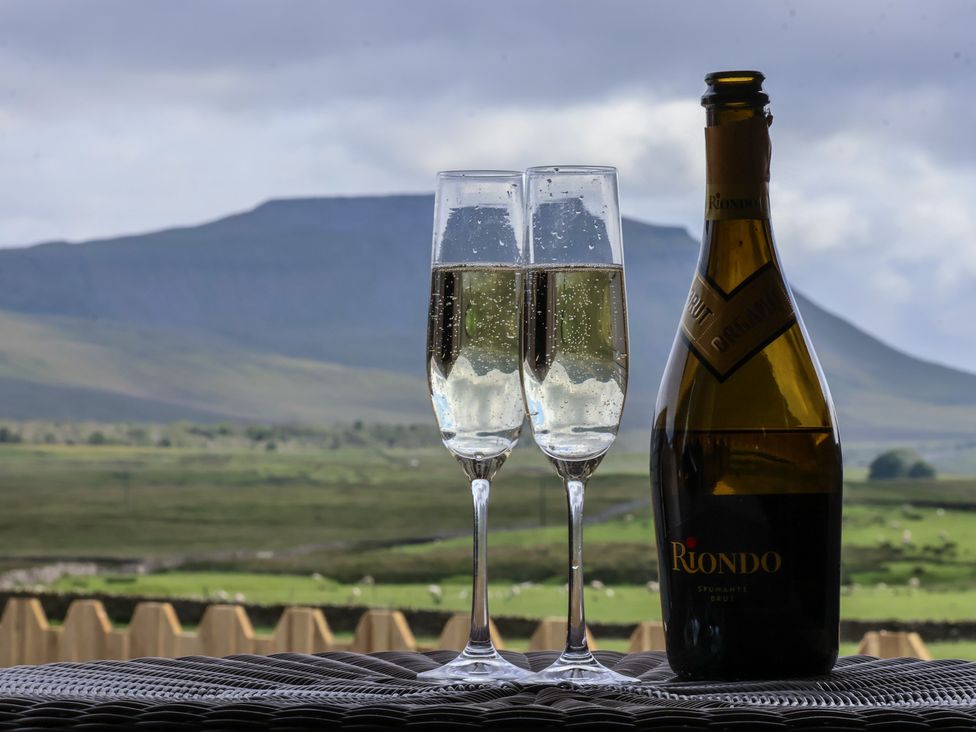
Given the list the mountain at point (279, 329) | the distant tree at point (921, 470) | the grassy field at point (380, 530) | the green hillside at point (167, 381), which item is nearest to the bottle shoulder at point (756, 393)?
the grassy field at point (380, 530)

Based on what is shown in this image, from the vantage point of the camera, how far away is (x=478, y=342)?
848 mm

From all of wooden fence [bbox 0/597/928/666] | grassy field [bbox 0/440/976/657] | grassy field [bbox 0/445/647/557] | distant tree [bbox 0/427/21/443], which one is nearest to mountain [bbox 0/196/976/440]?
distant tree [bbox 0/427/21/443]

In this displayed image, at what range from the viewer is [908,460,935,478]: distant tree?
1334 centimetres

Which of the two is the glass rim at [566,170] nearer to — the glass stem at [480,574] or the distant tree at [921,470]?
the glass stem at [480,574]

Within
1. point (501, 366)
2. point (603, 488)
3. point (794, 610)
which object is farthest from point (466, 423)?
point (603, 488)

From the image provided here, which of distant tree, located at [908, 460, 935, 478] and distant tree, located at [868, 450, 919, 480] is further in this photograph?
distant tree, located at [908, 460, 935, 478]

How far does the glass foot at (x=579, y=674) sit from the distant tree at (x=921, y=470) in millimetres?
13282

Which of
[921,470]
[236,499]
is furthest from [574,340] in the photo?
[236,499]

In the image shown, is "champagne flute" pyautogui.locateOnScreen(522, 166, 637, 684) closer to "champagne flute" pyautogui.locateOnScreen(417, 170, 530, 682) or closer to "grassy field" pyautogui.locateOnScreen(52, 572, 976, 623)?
"champagne flute" pyautogui.locateOnScreen(417, 170, 530, 682)

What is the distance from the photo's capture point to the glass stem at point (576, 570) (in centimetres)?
82

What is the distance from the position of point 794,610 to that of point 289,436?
16831mm

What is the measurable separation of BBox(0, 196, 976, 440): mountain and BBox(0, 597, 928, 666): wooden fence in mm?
12630

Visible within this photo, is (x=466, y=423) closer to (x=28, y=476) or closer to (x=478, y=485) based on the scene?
(x=478, y=485)

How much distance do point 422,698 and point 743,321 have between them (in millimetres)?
370
